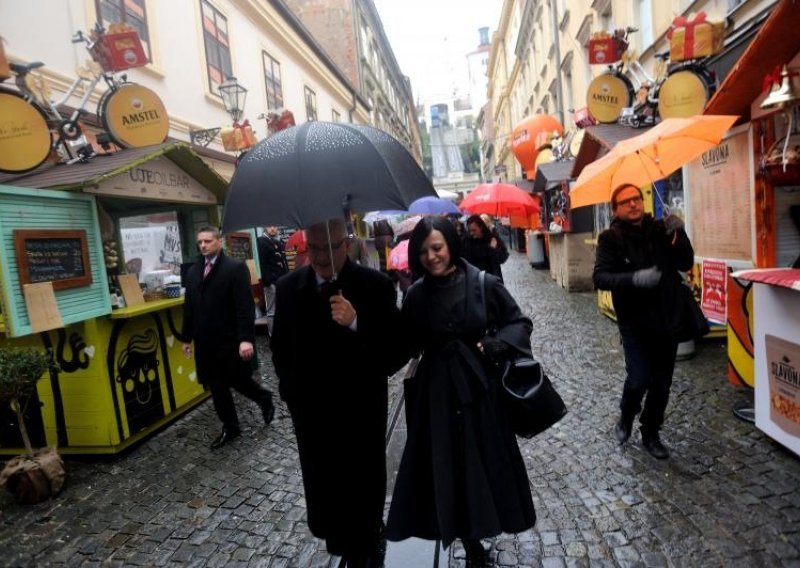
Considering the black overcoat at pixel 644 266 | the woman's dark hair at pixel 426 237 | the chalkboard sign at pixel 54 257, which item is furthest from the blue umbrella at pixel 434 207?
the woman's dark hair at pixel 426 237

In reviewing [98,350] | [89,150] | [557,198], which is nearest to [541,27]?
[557,198]

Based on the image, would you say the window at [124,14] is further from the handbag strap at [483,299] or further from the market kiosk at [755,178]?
the market kiosk at [755,178]

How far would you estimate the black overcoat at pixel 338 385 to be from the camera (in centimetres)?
238

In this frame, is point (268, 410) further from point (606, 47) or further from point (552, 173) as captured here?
point (552, 173)

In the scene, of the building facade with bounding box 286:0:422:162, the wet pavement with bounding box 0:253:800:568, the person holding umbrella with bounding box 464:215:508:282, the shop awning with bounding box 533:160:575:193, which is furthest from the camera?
the building facade with bounding box 286:0:422:162

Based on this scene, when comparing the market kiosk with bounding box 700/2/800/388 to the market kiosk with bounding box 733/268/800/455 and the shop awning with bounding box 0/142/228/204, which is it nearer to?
the market kiosk with bounding box 733/268/800/455

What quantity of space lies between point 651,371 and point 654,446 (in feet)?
1.81

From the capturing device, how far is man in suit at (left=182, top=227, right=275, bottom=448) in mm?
4336

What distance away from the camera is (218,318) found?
4.34 meters

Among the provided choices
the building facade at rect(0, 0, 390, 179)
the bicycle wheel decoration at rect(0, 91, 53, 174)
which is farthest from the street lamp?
the bicycle wheel decoration at rect(0, 91, 53, 174)

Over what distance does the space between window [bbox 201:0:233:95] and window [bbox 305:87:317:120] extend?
5.20 meters

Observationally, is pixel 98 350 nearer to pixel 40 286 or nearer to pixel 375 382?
pixel 40 286

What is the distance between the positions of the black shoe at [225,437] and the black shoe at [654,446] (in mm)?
3250

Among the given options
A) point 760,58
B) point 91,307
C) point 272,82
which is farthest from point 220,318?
point 272,82
